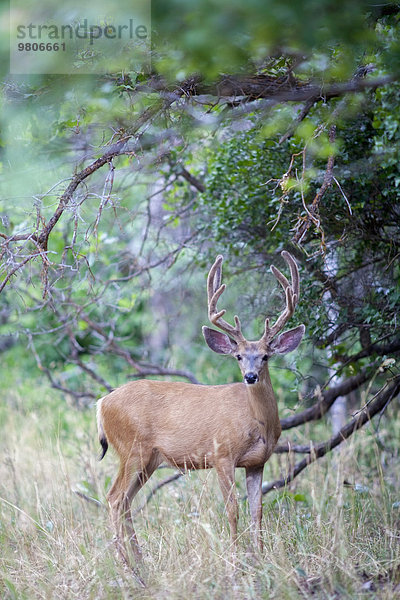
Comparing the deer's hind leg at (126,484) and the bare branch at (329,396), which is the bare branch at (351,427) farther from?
the deer's hind leg at (126,484)

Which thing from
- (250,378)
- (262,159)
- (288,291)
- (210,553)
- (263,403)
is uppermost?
(262,159)

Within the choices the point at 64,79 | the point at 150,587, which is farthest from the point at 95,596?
the point at 64,79

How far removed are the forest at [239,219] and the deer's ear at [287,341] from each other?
49 cm

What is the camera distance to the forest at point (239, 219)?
3.76 m

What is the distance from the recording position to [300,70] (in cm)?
500

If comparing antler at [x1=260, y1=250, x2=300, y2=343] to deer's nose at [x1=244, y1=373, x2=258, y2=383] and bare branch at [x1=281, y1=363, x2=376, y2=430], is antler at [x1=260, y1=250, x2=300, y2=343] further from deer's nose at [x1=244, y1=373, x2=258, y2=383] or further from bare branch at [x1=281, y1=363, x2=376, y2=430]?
bare branch at [x1=281, y1=363, x2=376, y2=430]

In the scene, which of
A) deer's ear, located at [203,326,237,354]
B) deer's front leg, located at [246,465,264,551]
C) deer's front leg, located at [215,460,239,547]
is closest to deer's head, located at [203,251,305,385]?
deer's ear, located at [203,326,237,354]

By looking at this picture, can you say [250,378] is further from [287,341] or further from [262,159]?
[262,159]

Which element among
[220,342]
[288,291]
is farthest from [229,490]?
[288,291]

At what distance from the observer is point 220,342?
573 cm

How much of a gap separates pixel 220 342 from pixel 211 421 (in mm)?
640

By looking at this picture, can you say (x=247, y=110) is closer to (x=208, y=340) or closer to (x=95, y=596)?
(x=208, y=340)

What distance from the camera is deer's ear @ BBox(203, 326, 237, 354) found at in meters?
5.67

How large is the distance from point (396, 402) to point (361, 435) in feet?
5.09
